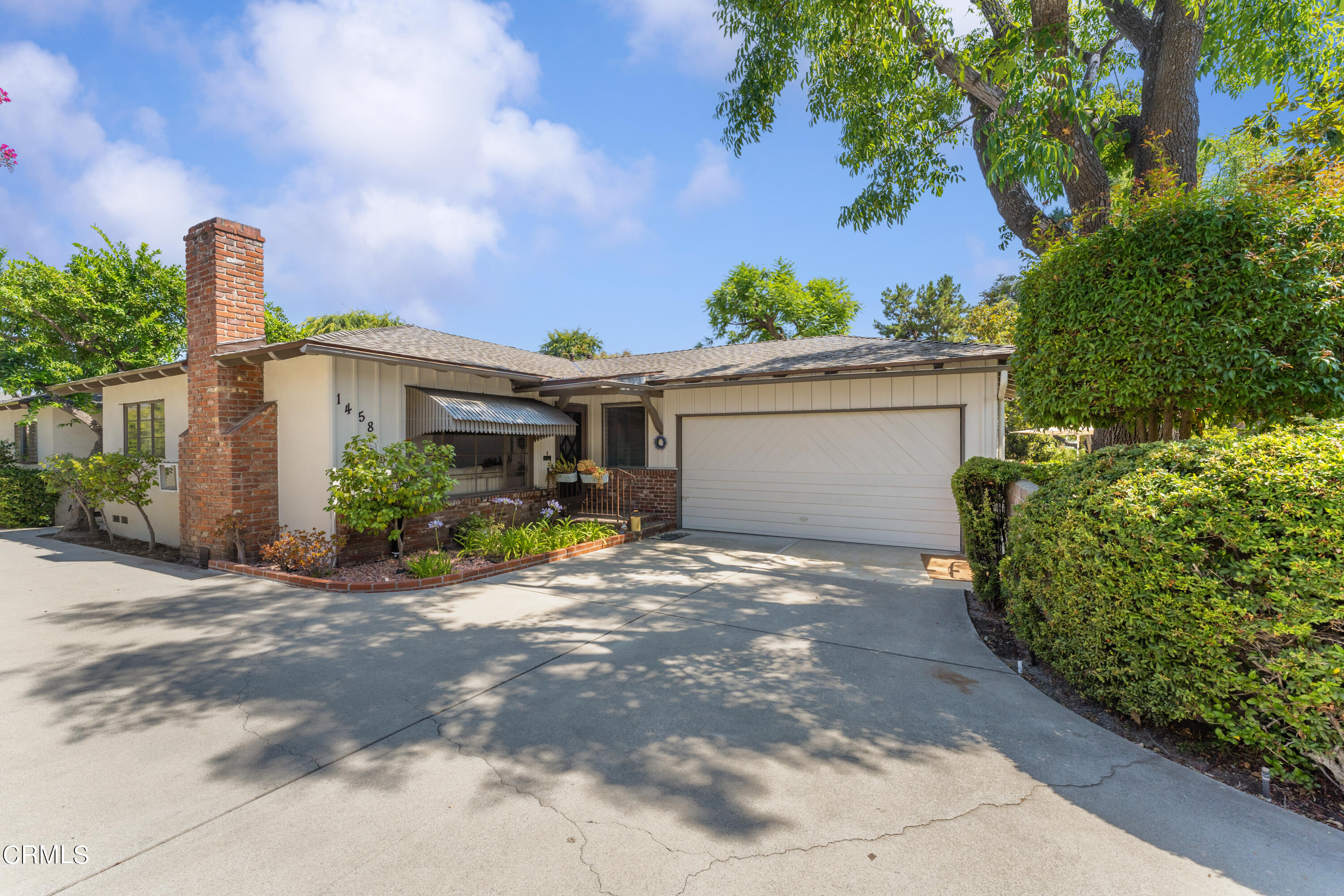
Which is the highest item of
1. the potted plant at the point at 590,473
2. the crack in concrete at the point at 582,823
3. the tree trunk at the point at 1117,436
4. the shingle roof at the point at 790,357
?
the shingle roof at the point at 790,357

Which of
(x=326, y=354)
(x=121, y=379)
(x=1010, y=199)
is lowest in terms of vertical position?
(x=326, y=354)

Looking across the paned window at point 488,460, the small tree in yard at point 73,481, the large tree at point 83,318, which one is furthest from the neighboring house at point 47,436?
the paned window at point 488,460

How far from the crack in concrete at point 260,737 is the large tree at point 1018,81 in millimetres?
7571

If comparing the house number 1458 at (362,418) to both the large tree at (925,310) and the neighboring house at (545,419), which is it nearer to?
the neighboring house at (545,419)

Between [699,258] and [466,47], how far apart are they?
14757 mm

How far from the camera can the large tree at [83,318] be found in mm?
11789

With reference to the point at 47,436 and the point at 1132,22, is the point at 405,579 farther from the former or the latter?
the point at 47,436

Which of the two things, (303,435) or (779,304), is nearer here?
(303,435)

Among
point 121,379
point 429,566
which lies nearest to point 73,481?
point 121,379

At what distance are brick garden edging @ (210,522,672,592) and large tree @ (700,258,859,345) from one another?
23841 mm

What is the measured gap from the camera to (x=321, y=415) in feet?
24.6

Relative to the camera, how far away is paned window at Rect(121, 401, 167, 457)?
9867 millimetres
